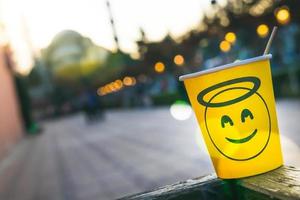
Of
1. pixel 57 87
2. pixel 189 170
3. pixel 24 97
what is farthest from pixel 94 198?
pixel 57 87

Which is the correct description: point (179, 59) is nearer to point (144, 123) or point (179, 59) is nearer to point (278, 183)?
point (144, 123)

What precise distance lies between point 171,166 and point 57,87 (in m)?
51.5

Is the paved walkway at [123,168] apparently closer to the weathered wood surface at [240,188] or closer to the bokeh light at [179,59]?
the weathered wood surface at [240,188]

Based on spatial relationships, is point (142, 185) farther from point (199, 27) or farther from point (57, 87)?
point (57, 87)

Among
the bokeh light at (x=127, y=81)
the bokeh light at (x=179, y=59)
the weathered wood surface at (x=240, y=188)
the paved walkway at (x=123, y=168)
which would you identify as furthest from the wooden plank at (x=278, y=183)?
the bokeh light at (x=127, y=81)

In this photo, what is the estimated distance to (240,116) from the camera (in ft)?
5.43

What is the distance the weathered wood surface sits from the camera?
1.47m

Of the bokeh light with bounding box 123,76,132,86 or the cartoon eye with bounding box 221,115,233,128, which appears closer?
the cartoon eye with bounding box 221,115,233,128

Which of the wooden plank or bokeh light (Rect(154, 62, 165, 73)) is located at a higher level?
the wooden plank

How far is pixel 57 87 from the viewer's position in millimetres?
56438

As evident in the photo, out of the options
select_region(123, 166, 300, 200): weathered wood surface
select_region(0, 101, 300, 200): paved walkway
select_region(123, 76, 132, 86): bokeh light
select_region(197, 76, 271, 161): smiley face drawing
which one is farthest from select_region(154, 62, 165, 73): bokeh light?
select_region(197, 76, 271, 161): smiley face drawing

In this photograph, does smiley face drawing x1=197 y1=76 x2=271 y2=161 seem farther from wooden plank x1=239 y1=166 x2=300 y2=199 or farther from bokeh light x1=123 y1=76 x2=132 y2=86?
bokeh light x1=123 y1=76 x2=132 y2=86

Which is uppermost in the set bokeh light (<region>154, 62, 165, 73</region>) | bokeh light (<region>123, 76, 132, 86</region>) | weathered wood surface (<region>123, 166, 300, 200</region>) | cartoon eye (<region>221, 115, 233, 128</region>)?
cartoon eye (<region>221, 115, 233, 128</region>)

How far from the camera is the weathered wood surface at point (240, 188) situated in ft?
4.83
